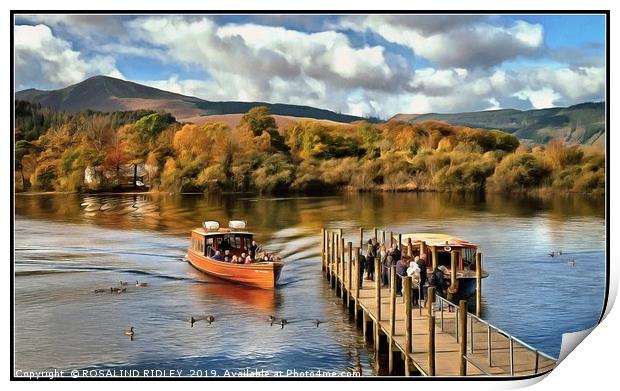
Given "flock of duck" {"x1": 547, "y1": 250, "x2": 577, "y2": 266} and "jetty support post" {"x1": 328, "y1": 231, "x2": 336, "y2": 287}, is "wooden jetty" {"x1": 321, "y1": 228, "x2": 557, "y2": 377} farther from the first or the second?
"flock of duck" {"x1": 547, "y1": 250, "x2": 577, "y2": 266}

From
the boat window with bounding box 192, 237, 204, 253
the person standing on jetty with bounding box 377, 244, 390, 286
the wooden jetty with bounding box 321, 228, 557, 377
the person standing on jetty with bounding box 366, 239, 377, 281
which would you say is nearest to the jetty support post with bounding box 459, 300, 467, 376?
the wooden jetty with bounding box 321, 228, 557, 377

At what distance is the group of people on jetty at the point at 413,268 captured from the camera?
8.59 meters

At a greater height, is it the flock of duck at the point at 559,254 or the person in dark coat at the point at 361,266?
the flock of duck at the point at 559,254

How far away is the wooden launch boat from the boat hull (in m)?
1.23

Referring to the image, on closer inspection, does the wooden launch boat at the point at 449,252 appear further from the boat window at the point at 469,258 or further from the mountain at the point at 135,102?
the mountain at the point at 135,102

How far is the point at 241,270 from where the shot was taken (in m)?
8.98

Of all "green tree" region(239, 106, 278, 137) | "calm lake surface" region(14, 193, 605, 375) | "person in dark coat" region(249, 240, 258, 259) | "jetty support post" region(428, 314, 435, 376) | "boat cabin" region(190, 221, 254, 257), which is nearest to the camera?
"jetty support post" region(428, 314, 435, 376)

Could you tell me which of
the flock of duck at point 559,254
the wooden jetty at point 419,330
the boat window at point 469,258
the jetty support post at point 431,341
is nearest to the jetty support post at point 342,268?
the wooden jetty at point 419,330

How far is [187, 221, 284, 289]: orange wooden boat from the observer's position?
28.3 feet

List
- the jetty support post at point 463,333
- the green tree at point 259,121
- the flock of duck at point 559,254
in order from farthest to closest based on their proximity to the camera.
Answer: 1. the green tree at point 259,121
2. the flock of duck at point 559,254
3. the jetty support post at point 463,333
